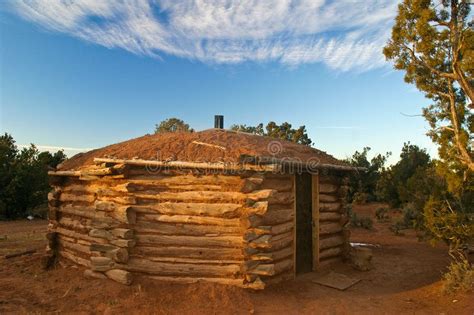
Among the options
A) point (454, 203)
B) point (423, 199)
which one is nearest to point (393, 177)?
point (423, 199)

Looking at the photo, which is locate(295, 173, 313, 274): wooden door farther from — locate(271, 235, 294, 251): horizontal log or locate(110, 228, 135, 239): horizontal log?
locate(110, 228, 135, 239): horizontal log

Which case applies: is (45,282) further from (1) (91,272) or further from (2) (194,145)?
(2) (194,145)

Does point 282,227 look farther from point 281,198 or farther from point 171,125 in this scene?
point 171,125

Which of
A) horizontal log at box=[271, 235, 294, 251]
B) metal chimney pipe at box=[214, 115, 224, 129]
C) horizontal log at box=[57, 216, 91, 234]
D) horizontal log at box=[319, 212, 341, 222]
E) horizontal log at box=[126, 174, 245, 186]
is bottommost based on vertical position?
horizontal log at box=[271, 235, 294, 251]

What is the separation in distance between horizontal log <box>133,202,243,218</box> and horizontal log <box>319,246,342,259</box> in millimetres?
3045

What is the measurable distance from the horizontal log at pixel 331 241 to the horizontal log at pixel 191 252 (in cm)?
275

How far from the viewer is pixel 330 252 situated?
9.12 m

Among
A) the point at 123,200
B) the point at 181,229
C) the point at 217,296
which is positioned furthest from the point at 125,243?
the point at 217,296

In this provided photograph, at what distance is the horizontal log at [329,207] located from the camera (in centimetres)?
889

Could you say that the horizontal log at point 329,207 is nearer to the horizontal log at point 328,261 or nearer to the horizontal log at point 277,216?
the horizontal log at point 328,261

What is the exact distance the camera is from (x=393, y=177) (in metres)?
23.7

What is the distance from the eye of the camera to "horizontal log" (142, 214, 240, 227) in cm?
704

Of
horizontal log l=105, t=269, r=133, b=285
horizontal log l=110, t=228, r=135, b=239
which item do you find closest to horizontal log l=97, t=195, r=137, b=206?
horizontal log l=110, t=228, r=135, b=239

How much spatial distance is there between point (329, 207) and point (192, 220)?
382 centimetres
